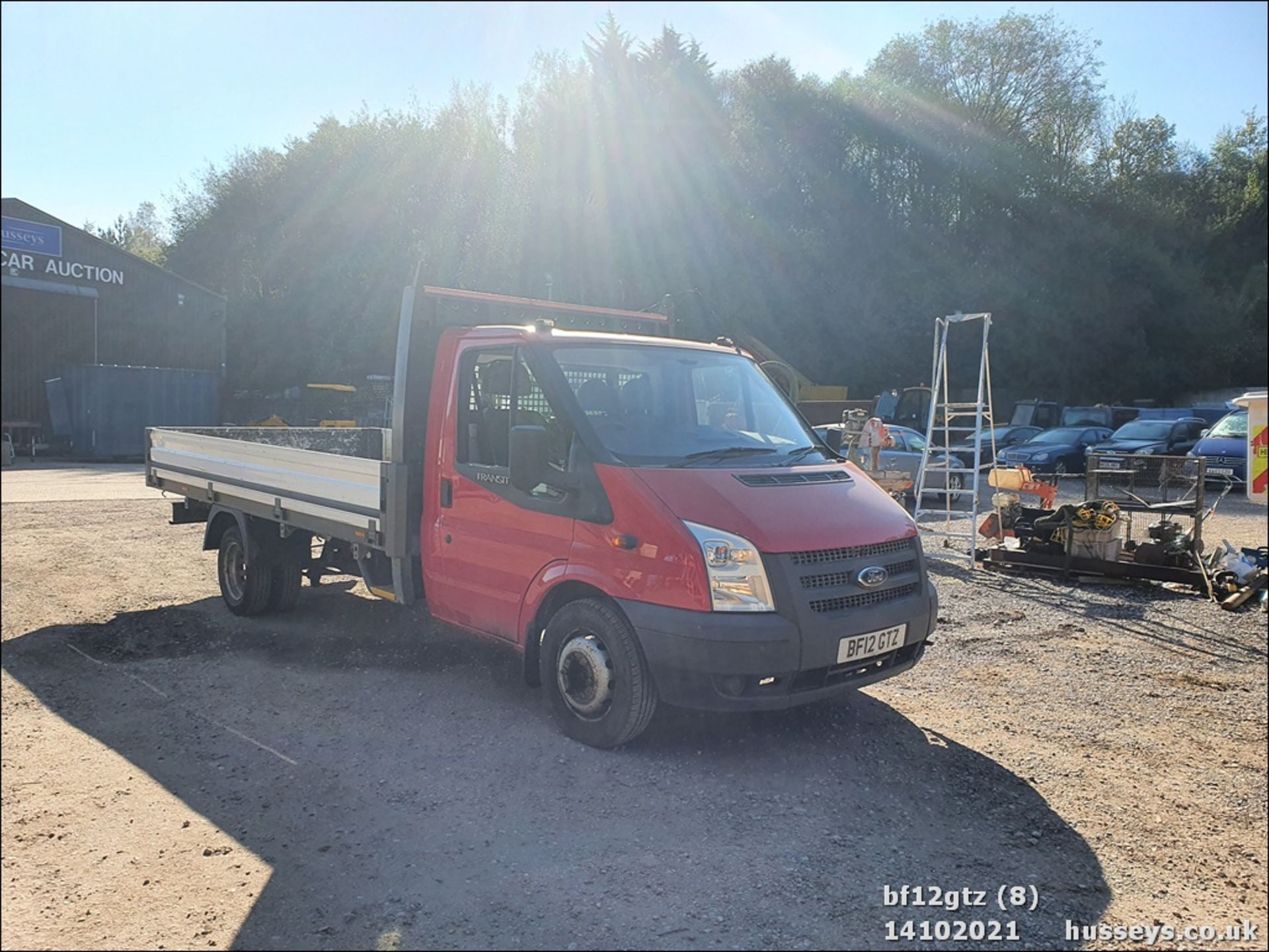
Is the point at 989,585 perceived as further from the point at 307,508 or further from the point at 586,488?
the point at 307,508

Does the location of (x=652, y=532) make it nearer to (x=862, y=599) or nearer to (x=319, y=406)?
(x=862, y=599)

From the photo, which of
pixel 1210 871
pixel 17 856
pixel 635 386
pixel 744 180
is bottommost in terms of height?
pixel 1210 871

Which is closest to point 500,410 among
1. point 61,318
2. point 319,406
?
point 61,318

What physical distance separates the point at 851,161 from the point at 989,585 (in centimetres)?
2618

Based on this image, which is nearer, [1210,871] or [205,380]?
[1210,871]

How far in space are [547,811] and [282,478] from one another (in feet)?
12.0

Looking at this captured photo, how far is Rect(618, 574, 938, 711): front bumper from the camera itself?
162 inches

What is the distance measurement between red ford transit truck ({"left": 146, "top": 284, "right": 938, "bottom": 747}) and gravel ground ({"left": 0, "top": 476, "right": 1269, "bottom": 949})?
0.50 m

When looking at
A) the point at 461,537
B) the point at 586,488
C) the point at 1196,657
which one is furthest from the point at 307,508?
the point at 1196,657

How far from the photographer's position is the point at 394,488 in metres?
5.53

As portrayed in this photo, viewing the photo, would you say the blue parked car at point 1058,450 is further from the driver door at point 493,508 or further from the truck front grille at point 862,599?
the driver door at point 493,508

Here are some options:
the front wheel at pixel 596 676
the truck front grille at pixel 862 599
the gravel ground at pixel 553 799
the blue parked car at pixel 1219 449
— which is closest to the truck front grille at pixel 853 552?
the truck front grille at pixel 862 599

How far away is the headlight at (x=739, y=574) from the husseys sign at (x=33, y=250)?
9.54ft

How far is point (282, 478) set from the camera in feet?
21.2
